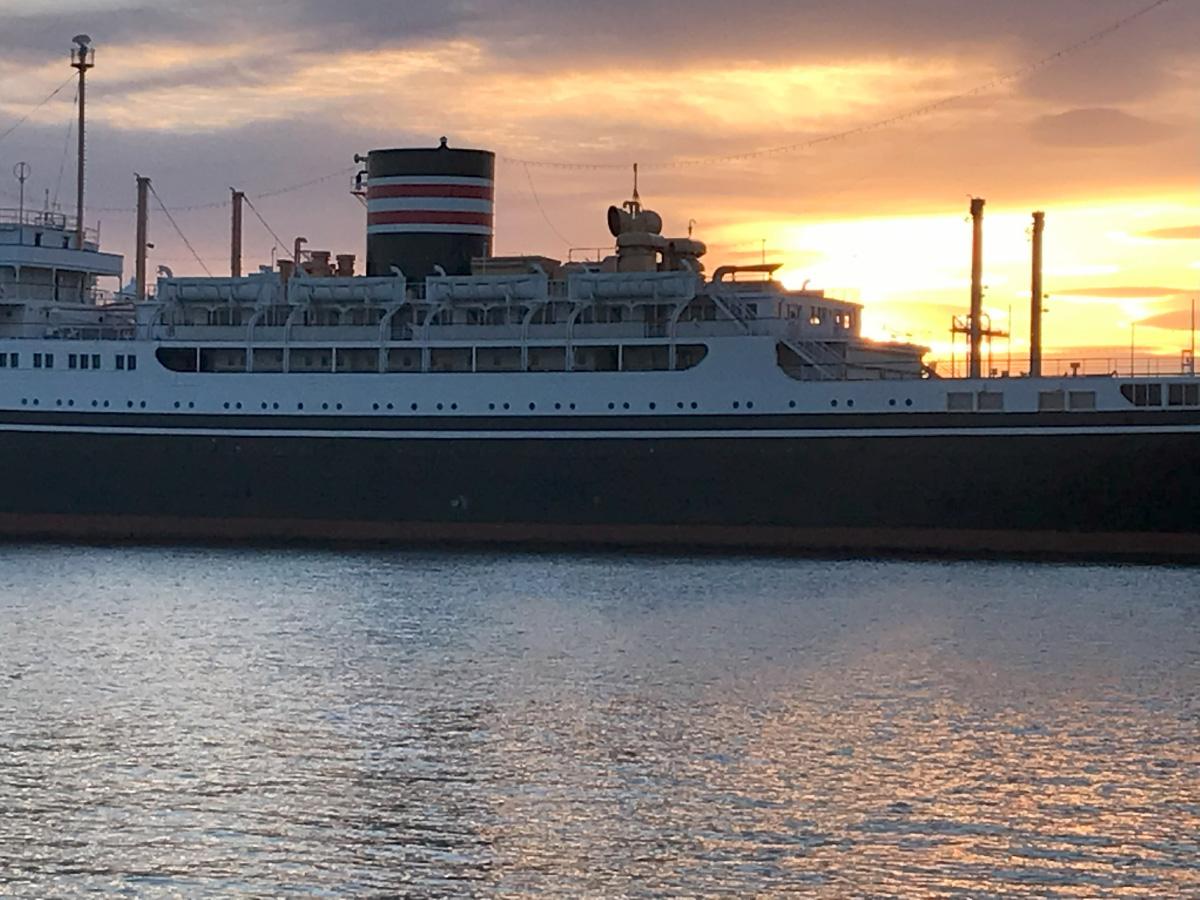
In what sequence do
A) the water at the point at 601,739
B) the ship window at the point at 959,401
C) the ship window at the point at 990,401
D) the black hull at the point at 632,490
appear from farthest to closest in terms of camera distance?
the ship window at the point at 959,401
the ship window at the point at 990,401
the black hull at the point at 632,490
the water at the point at 601,739

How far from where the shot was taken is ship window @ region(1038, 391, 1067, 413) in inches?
1596

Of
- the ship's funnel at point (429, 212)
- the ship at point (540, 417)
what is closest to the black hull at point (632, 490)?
the ship at point (540, 417)

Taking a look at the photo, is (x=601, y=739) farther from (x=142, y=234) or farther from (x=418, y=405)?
(x=142, y=234)

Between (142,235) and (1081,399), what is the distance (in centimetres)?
2871

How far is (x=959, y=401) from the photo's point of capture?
41.0 metres

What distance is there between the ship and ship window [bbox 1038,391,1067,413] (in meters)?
0.26

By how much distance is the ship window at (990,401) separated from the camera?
4081 centimetres

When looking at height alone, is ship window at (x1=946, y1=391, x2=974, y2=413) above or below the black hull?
above

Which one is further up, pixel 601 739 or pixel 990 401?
pixel 990 401

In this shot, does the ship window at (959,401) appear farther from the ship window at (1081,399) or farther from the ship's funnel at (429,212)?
the ship's funnel at (429,212)

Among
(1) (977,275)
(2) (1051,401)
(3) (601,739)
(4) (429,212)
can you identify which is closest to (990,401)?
(2) (1051,401)

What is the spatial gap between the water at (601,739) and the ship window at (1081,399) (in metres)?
5.55

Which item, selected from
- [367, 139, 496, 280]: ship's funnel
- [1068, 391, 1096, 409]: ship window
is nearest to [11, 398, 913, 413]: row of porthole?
[1068, 391, 1096, 409]: ship window

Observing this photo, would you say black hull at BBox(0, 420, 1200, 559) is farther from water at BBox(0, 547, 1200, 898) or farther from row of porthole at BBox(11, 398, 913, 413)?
water at BBox(0, 547, 1200, 898)
